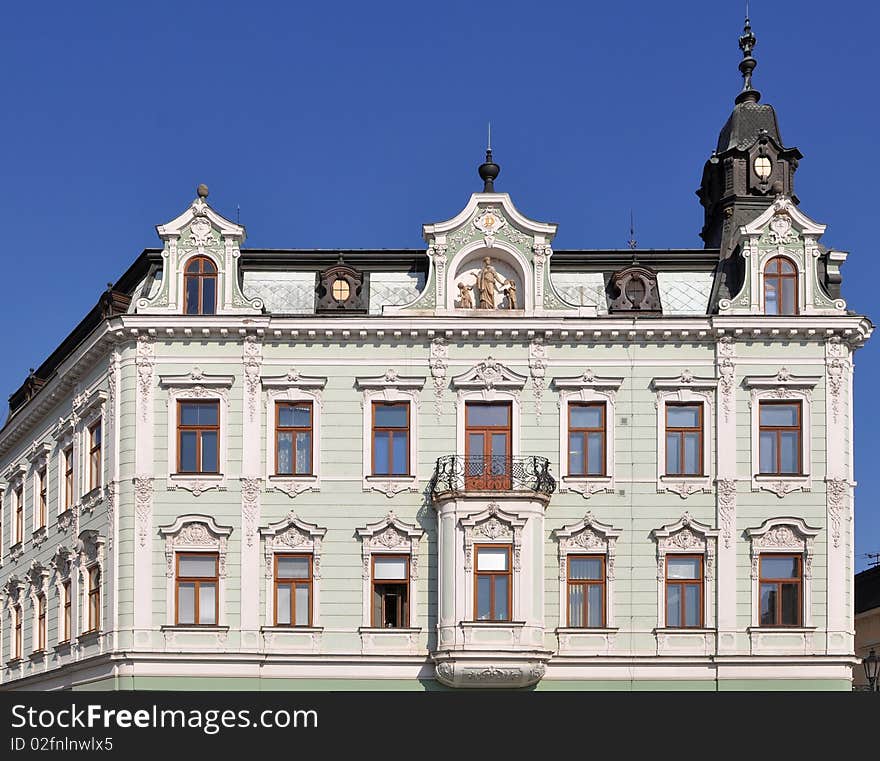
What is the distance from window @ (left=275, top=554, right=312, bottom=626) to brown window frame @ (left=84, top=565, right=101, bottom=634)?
18.1 feet

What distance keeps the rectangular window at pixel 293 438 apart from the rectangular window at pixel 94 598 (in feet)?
21.0

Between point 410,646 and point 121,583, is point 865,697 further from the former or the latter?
point 121,583

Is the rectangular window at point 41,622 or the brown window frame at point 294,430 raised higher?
the brown window frame at point 294,430

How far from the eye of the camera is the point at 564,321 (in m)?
47.7

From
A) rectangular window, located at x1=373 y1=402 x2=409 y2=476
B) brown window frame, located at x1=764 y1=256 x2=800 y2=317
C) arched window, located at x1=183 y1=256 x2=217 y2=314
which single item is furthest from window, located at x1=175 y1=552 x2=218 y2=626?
brown window frame, located at x1=764 y1=256 x2=800 y2=317

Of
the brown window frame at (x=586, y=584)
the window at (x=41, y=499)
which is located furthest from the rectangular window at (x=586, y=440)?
the window at (x=41, y=499)

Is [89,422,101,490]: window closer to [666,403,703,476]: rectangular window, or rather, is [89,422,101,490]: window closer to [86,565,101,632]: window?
[86,565,101,632]: window

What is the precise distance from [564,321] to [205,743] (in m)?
20.2

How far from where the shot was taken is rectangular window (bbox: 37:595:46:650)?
179 feet

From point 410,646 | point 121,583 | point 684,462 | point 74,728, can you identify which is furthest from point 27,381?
point 74,728

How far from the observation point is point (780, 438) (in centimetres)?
4784

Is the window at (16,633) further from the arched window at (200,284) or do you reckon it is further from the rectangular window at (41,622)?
the arched window at (200,284)

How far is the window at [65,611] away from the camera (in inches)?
2042

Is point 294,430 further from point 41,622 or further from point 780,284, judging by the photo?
point 780,284
